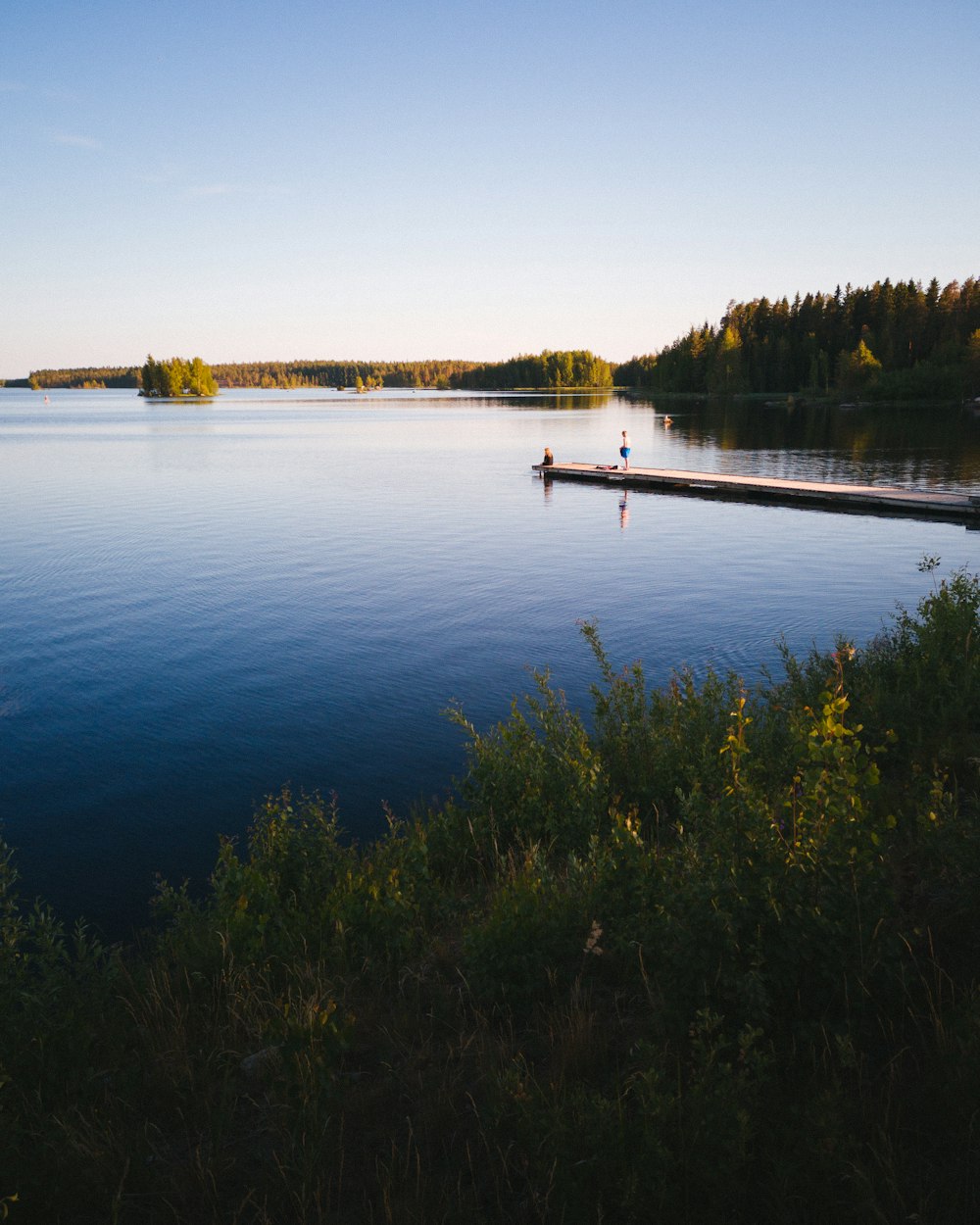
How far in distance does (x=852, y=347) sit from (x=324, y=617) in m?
148

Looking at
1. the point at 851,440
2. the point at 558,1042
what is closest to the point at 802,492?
the point at 851,440

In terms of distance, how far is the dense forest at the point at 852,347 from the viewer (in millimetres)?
119375

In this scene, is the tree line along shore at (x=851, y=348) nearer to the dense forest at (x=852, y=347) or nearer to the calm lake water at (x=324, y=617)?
the dense forest at (x=852, y=347)

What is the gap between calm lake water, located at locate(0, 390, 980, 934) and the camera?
1183cm

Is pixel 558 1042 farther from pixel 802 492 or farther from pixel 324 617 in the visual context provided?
pixel 802 492

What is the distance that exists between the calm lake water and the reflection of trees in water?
76cm

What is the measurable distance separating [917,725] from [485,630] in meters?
12.2

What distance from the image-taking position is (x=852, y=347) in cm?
14412

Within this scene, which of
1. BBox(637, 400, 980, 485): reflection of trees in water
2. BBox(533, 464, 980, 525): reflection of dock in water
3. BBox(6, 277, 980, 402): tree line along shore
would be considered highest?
BBox(6, 277, 980, 402): tree line along shore

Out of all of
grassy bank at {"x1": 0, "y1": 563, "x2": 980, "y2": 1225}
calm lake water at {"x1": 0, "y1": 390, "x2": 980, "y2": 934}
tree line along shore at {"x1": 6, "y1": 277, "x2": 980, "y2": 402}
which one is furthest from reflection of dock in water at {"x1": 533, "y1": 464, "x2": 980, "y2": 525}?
tree line along shore at {"x1": 6, "y1": 277, "x2": 980, "y2": 402}

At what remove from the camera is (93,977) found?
6488 millimetres

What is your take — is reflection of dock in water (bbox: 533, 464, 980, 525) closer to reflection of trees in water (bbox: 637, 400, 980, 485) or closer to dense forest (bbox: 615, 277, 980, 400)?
reflection of trees in water (bbox: 637, 400, 980, 485)

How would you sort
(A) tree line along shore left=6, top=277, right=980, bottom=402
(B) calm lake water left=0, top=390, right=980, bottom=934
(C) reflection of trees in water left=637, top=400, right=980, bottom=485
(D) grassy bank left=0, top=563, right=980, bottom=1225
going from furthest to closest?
(A) tree line along shore left=6, top=277, right=980, bottom=402 < (C) reflection of trees in water left=637, top=400, right=980, bottom=485 < (B) calm lake water left=0, top=390, right=980, bottom=934 < (D) grassy bank left=0, top=563, right=980, bottom=1225

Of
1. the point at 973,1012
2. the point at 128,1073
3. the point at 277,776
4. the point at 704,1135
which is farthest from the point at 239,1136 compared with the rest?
the point at 277,776
